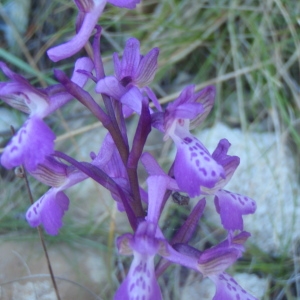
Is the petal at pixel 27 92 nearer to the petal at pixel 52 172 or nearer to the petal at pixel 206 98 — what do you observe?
the petal at pixel 52 172

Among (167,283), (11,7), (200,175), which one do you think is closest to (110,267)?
(167,283)

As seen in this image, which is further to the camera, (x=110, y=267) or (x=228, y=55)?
(x=228, y=55)

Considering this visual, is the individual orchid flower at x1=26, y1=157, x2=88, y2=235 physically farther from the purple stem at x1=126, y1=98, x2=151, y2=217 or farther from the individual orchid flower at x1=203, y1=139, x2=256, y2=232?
the individual orchid flower at x1=203, y1=139, x2=256, y2=232

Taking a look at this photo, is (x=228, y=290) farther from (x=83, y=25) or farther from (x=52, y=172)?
(x=83, y=25)

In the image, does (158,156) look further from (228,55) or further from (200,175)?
(200,175)

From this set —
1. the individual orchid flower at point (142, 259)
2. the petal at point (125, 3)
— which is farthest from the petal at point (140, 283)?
the petal at point (125, 3)

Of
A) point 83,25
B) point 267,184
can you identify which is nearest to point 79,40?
point 83,25
